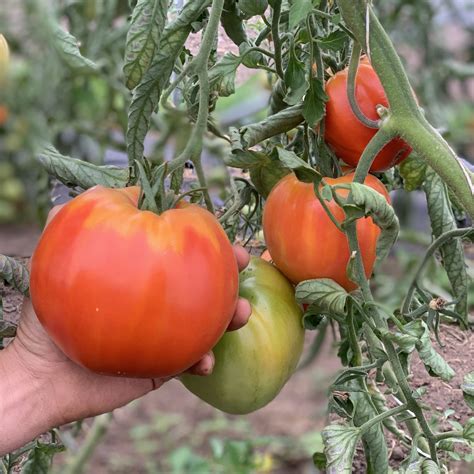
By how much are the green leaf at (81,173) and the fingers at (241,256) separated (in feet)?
0.45

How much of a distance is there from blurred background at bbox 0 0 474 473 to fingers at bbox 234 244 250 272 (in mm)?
124

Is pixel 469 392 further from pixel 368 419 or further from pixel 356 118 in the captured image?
pixel 356 118

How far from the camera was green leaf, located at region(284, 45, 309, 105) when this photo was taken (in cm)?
70

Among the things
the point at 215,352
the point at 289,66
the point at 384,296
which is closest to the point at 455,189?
the point at 289,66

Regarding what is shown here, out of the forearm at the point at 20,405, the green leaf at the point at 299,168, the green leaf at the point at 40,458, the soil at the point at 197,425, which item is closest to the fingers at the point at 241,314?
the green leaf at the point at 299,168

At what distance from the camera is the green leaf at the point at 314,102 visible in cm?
70

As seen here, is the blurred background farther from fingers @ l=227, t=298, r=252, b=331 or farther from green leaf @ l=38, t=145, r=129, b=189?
fingers @ l=227, t=298, r=252, b=331

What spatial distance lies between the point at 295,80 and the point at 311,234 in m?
0.15

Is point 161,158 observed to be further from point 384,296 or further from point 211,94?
point 384,296

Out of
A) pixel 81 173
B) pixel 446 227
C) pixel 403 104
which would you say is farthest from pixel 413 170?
pixel 81 173

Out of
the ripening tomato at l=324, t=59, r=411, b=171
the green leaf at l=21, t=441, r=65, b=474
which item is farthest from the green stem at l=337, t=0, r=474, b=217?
the green leaf at l=21, t=441, r=65, b=474

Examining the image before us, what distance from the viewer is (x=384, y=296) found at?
195 centimetres

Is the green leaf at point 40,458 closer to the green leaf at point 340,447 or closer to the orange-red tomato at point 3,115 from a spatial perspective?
Result: the green leaf at point 340,447

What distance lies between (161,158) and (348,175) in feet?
0.64
